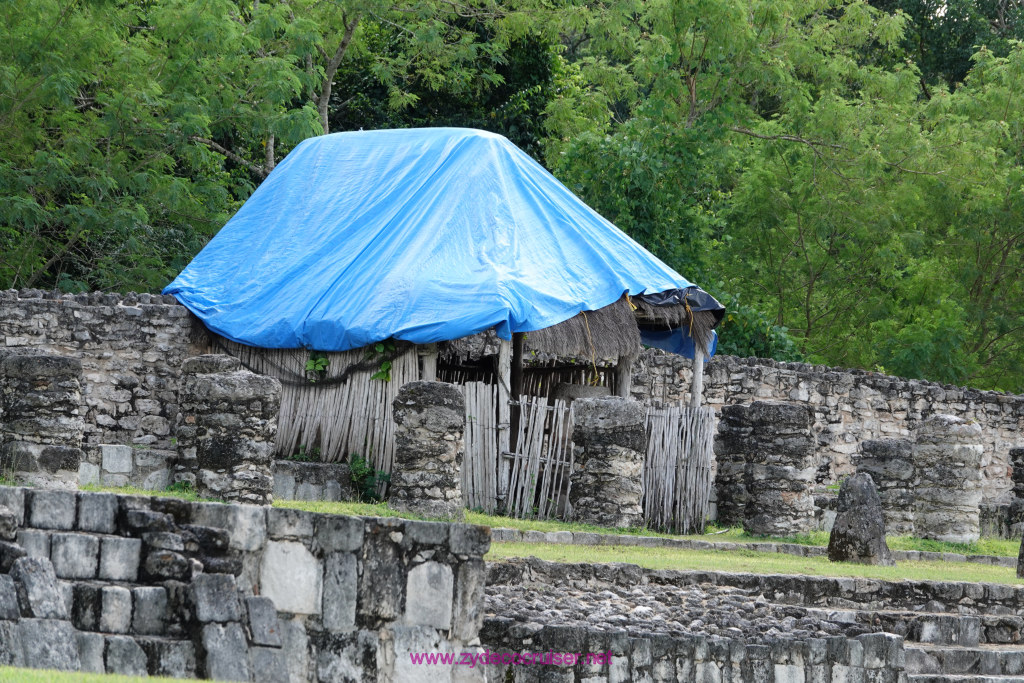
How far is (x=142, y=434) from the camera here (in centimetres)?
1460

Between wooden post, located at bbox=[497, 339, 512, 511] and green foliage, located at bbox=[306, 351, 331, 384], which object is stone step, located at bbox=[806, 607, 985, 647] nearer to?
wooden post, located at bbox=[497, 339, 512, 511]

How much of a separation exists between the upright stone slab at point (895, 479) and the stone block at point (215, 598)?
9942 millimetres

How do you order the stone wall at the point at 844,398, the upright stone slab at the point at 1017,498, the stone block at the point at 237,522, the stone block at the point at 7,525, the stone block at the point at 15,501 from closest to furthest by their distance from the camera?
1. the stone block at the point at 7,525
2. the stone block at the point at 15,501
3. the stone block at the point at 237,522
4. the upright stone slab at the point at 1017,498
5. the stone wall at the point at 844,398

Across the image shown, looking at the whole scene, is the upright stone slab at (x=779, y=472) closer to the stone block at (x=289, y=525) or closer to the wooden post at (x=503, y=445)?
the wooden post at (x=503, y=445)

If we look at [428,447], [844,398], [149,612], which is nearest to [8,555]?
[149,612]

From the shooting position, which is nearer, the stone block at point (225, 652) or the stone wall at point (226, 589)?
the stone wall at point (226, 589)

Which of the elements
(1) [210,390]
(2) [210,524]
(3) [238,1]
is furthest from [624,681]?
(3) [238,1]

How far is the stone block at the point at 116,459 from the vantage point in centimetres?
1279

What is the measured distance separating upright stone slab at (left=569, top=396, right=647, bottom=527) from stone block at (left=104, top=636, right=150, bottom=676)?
7.37 m

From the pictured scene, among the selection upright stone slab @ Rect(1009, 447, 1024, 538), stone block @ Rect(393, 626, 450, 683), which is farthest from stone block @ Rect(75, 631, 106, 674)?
upright stone slab @ Rect(1009, 447, 1024, 538)

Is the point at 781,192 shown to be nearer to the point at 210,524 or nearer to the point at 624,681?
the point at 624,681

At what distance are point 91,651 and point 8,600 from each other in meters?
0.42

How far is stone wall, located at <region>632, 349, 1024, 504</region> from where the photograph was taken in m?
17.9

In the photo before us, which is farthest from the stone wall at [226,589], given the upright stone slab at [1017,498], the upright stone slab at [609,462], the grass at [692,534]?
the upright stone slab at [1017,498]
